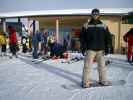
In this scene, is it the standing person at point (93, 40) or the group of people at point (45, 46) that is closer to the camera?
the standing person at point (93, 40)

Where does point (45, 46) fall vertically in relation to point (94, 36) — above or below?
below

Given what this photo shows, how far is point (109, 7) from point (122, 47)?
339 centimetres

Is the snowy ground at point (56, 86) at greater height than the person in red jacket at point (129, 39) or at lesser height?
lesser

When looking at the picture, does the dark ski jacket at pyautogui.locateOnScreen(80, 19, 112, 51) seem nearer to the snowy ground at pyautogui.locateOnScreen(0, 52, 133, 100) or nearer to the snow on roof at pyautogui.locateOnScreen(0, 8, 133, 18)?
the snowy ground at pyautogui.locateOnScreen(0, 52, 133, 100)

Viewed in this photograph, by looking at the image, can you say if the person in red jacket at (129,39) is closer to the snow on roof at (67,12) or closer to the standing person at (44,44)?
the standing person at (44,44)

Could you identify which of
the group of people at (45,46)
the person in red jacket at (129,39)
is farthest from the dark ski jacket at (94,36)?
the group of people at (45,46)

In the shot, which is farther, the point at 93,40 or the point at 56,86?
the point at 56,86

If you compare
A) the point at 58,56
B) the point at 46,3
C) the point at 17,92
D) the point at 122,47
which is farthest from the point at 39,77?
the point at 46,3

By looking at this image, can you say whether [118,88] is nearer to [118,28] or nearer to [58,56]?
[58,56]

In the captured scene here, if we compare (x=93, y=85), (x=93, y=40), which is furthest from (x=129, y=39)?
(x=93, y=40)

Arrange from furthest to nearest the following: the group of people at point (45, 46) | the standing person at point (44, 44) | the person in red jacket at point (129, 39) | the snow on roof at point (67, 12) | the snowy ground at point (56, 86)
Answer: the snow on roof at point (67, 12), the standing person at point (44, 44), the group of people at point (45, 46), the person in red jacket at point (129, 39), the snowy ground at point (56, 86)

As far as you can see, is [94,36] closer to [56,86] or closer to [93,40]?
[93,40]

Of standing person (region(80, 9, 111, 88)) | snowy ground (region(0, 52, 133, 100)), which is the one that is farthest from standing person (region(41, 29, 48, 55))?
standing person (region(80, 9, 111, 88))

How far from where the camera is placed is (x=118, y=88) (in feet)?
24.8
